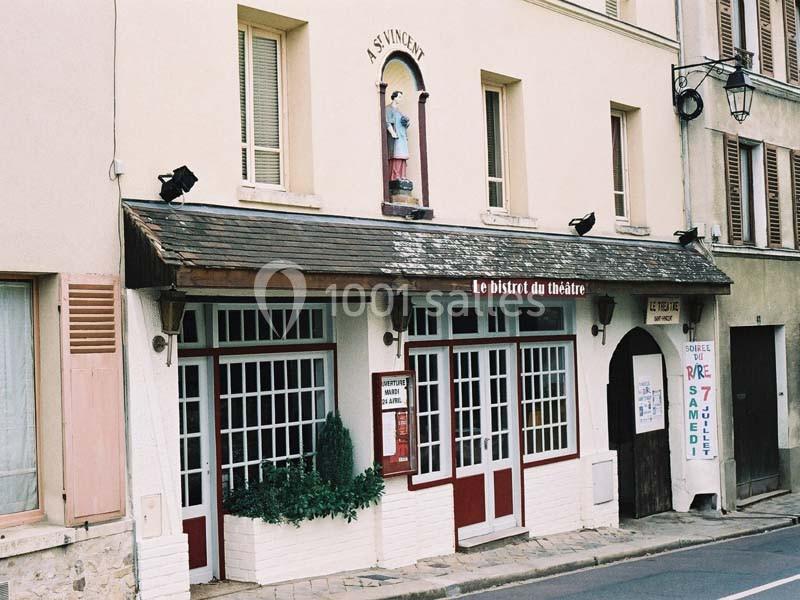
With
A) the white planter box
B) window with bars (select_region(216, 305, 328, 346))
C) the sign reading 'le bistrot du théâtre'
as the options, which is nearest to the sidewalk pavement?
the white planter box

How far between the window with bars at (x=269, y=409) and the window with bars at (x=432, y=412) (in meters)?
1.28

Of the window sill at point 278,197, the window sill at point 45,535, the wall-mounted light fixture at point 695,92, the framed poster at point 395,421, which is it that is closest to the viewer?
the window sill at point 45,535

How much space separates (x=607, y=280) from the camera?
1366 cm

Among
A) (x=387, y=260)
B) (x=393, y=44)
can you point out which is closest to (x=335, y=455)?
(x=387, y=260)

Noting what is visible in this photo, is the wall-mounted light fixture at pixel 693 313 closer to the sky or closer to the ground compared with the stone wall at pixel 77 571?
closer to the sky

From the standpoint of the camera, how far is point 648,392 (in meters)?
16.1

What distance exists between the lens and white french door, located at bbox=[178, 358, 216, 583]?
1034 centimetres

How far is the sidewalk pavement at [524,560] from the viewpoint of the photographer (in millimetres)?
10156

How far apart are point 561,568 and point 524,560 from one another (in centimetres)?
45

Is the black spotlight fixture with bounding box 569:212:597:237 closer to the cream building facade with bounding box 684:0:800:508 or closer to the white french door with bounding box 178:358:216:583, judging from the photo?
the cream building facade with bounding box 684:0:800:508

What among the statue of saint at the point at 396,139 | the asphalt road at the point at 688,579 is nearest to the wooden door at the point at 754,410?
the asphalt road at the point at 688,579

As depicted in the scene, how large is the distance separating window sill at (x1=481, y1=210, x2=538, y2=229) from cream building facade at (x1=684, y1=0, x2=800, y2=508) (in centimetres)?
427

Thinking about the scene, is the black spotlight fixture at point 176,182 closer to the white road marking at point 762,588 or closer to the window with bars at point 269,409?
the window with bars at point 269,409

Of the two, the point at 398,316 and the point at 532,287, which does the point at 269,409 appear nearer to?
the point at 398,316
